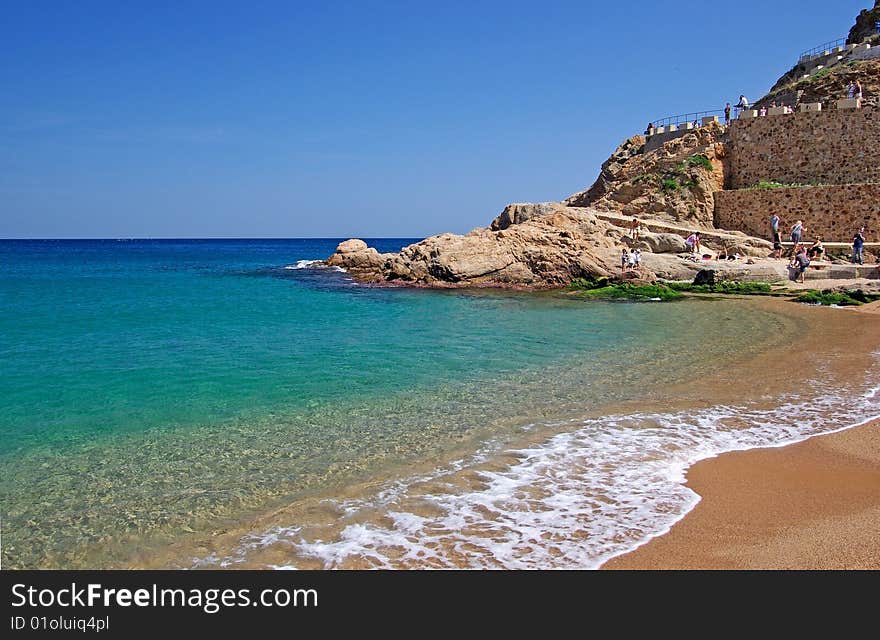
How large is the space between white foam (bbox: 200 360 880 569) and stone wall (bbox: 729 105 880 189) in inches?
919

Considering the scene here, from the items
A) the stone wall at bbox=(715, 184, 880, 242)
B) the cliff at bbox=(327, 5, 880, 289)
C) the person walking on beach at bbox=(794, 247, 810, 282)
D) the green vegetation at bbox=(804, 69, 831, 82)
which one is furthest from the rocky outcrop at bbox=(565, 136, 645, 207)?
the person walking on beach at bbox=(794, 247, 810, 282)

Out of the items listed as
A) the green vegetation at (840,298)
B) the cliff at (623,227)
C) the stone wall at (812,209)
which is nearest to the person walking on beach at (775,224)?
the stone wall at (812,209)

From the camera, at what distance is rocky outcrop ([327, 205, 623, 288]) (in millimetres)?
24500

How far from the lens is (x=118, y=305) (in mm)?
20781

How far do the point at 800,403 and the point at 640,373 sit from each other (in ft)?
7.85

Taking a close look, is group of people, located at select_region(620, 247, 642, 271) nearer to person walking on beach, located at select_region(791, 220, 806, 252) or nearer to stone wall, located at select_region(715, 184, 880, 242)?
person walking on beach, located at select_region(791, 220, 806, 252)

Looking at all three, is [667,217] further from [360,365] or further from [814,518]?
[814,518]

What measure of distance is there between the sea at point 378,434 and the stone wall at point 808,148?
609 inches

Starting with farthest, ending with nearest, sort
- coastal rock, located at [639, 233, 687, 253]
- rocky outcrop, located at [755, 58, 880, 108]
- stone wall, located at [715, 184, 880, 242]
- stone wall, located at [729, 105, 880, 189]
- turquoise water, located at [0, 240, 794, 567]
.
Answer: rocky outcrop, located at [755, 58, 880, 108], stone wall, located at [729, 105, 880, 189], coastal rock, located at [639, 233, 687, 253], stone wall, located at [715, 184, 880, 242], turquoise water, located at [0, 240, 794, 567]

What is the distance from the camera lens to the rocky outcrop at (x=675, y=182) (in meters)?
28.5

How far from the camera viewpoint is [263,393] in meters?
9.02

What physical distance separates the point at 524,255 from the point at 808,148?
13.4 m

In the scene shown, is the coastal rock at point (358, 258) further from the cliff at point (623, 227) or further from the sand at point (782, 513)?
the sand at point (782, 513)
